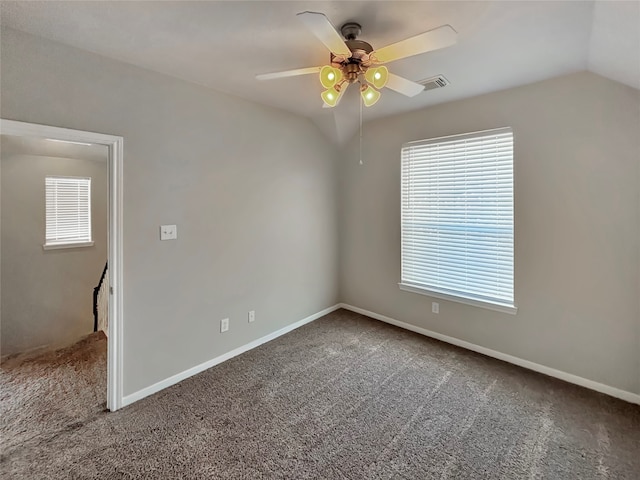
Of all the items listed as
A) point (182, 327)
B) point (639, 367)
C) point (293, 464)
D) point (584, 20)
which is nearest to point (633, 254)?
point (639, 367)

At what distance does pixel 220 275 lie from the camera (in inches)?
114

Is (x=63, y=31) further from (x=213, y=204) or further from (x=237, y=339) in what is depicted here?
(x=237, y=339)

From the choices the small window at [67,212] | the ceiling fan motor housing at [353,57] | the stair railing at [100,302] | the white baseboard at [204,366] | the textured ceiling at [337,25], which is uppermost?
the textured ceiling at [337,25]

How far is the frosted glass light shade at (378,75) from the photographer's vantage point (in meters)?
1.72

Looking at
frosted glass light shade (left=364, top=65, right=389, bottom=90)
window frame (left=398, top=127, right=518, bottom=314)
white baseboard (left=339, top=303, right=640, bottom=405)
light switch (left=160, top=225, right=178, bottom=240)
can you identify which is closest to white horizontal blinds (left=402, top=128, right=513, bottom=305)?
window frame (left=398, top=127, right=518, bottom=314)

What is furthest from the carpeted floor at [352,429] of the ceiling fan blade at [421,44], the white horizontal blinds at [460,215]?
the ceiling fan blade at [421,44]

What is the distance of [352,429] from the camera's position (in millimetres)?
2035

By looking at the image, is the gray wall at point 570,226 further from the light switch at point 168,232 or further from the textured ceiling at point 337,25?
the light switch at point 168,232

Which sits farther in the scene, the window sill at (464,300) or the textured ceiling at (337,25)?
the window sill at (464,300)

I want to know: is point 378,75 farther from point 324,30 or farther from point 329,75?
point 324,30

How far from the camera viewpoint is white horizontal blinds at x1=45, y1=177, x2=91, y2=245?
12.5 feet

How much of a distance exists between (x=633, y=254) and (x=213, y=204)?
3.50m

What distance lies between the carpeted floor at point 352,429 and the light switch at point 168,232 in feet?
4.23

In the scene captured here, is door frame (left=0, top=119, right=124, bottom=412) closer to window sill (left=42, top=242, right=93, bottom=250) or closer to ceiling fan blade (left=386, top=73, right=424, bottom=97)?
ceiling fan blade (left=386, top=73, right=424, bottom=97)
